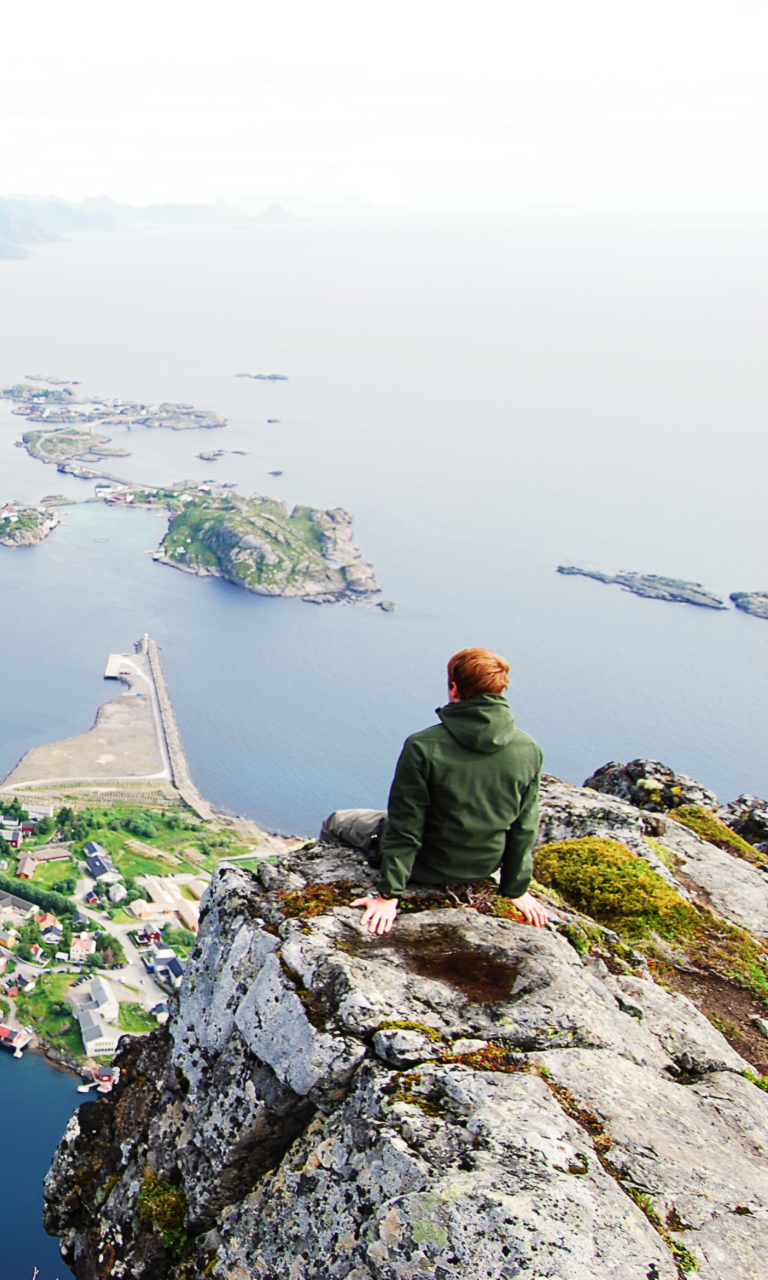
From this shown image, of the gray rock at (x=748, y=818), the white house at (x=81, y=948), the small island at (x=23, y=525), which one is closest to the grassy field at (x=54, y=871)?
the white house at (x=81, y=948)

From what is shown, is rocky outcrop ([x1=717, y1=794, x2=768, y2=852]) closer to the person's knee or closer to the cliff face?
the cliff face

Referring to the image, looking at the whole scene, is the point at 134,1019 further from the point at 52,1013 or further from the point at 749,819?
the point at 749,819

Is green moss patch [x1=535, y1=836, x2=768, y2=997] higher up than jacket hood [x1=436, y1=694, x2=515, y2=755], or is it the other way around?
jacket hood [x1=436, y1=694, x2=515, y2=755]

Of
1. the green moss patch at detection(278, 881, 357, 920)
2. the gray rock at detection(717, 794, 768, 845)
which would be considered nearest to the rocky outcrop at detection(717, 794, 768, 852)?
the gray rock at detection(717, 794, 768, 845)

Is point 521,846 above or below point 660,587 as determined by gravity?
above

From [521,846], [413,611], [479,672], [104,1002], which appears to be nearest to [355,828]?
[521,846]

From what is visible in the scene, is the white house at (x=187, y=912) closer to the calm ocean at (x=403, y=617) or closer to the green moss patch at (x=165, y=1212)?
the calm ocean at (x=403, y=617)
